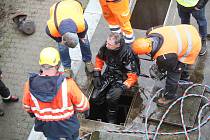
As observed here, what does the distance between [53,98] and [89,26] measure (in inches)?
125

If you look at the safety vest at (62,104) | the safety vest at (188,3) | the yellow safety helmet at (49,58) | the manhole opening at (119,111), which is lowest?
the manhole opening at (119,111)

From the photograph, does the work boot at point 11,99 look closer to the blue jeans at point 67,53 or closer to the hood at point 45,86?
the blue jeans at point 67,53

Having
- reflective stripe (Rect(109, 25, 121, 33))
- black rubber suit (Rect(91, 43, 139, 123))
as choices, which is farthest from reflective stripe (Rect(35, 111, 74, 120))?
reflective stripe (Rect(109, 25, 121, 33))

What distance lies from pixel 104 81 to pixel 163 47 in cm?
133

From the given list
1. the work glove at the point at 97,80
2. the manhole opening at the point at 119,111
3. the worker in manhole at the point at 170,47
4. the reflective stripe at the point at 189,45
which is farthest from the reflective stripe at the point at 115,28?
the reflective stripe at the point at 189,45

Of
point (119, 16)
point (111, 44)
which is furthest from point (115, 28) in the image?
point (111, 44)

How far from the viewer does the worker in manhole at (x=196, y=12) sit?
20.2 feet

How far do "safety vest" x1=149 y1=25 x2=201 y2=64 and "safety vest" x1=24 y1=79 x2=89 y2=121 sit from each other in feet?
4.06

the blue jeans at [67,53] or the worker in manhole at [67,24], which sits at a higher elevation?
the worker in manhole at [67,24]

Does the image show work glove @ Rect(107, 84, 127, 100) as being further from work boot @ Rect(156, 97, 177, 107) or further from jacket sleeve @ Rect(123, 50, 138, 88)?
work boot @ Rect(156, 97, 177, 107)

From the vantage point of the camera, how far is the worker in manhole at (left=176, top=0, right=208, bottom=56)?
20.2 ft

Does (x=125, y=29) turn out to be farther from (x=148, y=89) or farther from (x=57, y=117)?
(x=57, y=117)

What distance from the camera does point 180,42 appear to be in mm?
5438

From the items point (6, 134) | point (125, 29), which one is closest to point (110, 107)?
point (125, 29)
